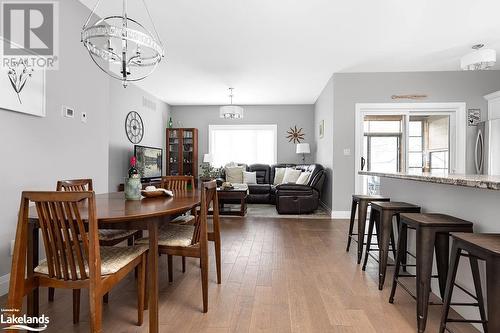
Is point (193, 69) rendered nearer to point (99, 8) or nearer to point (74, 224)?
point (99, 8)

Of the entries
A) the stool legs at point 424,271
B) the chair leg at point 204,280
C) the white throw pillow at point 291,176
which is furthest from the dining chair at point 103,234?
the white throw pillow at point 291,176

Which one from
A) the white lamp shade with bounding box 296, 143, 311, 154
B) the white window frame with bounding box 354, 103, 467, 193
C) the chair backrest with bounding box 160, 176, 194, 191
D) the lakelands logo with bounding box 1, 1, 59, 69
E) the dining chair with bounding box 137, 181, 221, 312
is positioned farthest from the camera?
the white lamp shade with bounding box 296, 143, 311, 154

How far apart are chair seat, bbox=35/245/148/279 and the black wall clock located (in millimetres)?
4465

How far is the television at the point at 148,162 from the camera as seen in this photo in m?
5.51

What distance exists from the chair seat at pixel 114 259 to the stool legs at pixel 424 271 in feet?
5.39

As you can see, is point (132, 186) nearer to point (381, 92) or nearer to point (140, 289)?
point (140, 289)

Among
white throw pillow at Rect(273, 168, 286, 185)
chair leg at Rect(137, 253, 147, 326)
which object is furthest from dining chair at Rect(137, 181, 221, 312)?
white throw pillow at Rect(273, 168, 286, 185)

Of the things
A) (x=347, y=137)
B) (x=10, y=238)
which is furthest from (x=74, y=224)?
(x=347, y=137)

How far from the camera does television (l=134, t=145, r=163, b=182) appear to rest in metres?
5.51

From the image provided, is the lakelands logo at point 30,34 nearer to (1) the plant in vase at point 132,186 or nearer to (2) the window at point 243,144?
(1) the plant in vase at point 132,186

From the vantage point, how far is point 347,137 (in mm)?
5129

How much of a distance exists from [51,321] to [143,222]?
96 centimetres

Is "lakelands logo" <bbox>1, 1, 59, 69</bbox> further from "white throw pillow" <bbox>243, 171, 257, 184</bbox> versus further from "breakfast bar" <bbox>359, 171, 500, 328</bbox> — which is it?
"white throw pillow" <bbox>243, 171, 257, 184</bbox>

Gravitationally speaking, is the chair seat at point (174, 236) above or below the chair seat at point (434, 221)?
below
